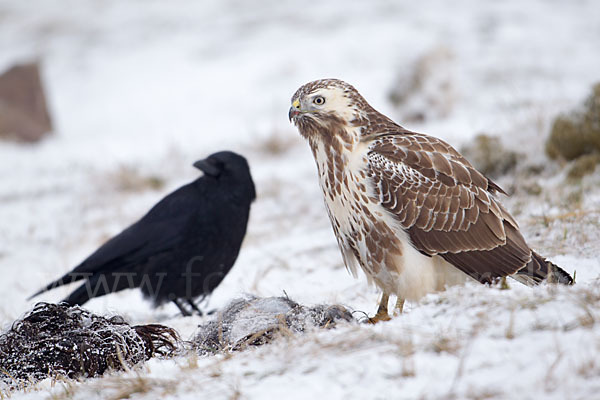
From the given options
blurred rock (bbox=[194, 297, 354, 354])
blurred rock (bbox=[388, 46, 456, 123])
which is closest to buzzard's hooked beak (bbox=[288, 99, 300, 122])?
blurred rock (bbox=[194, 297, 354, 354])

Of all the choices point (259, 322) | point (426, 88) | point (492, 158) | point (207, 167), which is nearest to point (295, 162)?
point (426, 88)

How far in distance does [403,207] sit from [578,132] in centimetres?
364

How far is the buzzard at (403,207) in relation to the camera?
314 cm

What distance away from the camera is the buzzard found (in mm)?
3145

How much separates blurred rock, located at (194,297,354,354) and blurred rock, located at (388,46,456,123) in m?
7.11

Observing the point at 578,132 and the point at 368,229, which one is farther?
the point at 578,132

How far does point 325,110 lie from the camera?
129 inches

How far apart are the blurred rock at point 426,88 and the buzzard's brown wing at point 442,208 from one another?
666cm

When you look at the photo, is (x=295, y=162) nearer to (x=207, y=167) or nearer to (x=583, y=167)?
(x=583, y=167)

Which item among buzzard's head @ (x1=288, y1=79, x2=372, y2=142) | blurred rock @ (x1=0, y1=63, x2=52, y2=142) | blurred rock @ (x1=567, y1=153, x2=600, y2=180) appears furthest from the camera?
blurred rock @ (x1=0, y1=63, x2=52, y2=142)

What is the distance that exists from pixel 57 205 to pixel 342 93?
5842 mm

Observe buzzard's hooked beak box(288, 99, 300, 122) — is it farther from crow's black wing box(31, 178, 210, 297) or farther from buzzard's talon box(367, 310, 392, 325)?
crow's black wing box(31, 178, 210, 297)

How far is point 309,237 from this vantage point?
18.0 ft

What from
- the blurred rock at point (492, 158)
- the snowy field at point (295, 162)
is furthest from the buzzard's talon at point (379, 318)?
the blurred rock at point (492, 158)
